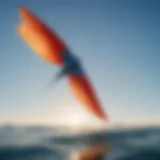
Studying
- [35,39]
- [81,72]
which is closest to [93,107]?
[81,72]

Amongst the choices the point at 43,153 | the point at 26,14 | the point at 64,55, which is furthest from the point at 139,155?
the point at 26,14

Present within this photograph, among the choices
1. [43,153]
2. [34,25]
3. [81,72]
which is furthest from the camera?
[43,153]

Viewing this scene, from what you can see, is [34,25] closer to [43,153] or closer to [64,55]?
[64,55]

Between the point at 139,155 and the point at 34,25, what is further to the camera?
the point at 139,155

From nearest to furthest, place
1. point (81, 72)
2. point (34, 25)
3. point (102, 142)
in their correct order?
point (34, 25), point (81, 72), point (102, 142)

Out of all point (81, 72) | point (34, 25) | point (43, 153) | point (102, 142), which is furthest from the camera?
point (43, 153)

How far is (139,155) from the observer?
13.0ft

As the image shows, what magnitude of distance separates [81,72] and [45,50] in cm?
47

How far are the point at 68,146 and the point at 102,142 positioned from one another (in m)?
0.47

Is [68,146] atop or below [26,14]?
below

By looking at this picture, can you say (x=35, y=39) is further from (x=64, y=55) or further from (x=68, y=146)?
(x=68, y=146)

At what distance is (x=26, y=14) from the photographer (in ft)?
9.39

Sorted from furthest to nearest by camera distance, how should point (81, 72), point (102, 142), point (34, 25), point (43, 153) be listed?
point (43, 153), point (102, 142), point (81, 72), point (34, 25)

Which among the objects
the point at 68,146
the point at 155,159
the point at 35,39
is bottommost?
the point at 155,159
